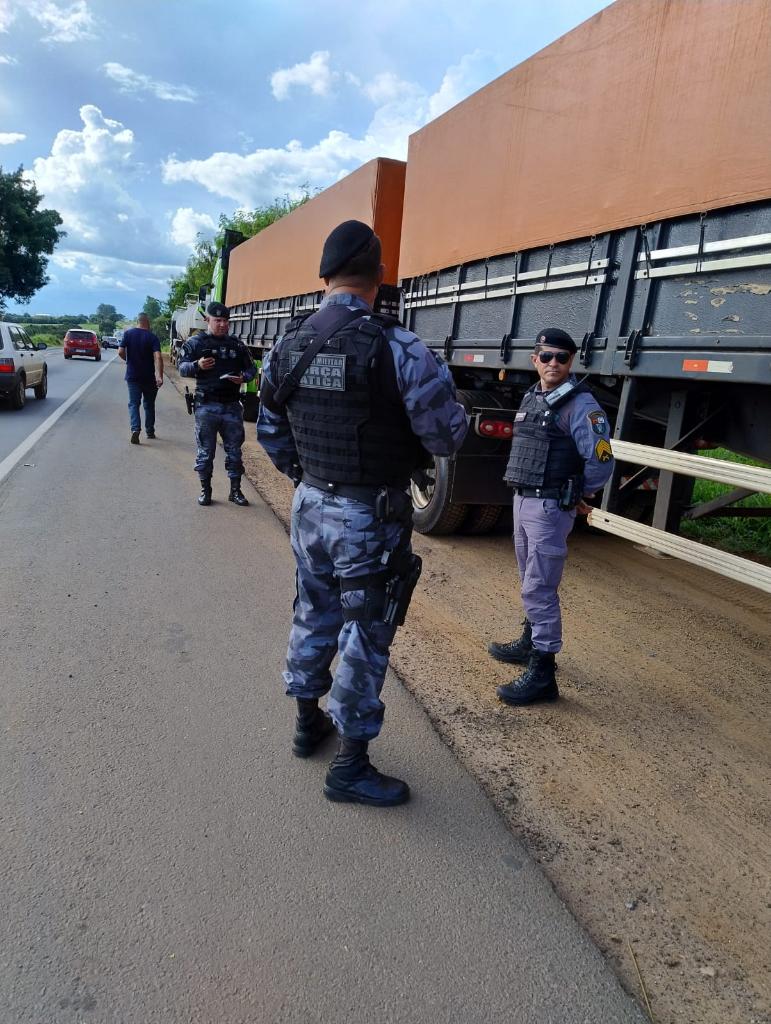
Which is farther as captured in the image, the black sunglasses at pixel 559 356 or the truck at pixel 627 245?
the black sunglasses at pixel 559 356

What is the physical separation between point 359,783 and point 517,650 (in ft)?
4.60

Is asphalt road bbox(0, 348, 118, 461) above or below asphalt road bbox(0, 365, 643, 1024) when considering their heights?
above

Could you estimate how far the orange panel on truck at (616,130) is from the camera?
288 cm

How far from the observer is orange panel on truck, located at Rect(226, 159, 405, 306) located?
659 centimetres

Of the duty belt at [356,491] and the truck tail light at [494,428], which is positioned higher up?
the truck tail light at [494,428]

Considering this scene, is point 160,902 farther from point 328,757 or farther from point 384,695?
point 384,695

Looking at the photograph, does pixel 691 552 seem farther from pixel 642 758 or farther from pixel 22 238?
pixel 22 238

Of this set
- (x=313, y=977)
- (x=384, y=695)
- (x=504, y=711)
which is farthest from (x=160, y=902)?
(x=504, y=711)

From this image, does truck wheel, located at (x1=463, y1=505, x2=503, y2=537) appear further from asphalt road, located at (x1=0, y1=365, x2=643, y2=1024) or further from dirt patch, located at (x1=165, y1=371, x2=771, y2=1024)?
asphalt road, located at (x1=0, y1=365, x2=643, y2=1024)

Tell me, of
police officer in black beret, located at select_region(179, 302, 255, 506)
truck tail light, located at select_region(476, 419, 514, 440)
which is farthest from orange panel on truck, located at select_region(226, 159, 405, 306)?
truck tail light, located at select_region(476, 419, 514, 440)

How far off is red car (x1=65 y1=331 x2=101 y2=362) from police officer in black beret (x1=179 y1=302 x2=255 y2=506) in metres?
30.3

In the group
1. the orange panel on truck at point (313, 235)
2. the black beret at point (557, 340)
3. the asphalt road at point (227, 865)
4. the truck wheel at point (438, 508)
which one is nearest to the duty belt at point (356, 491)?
the asphalt road at point (227, 865)

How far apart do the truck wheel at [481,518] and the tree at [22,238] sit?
44.4 meters

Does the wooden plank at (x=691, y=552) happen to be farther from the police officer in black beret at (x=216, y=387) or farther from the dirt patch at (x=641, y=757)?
the police officer in black beret at (x=216, y=387)
